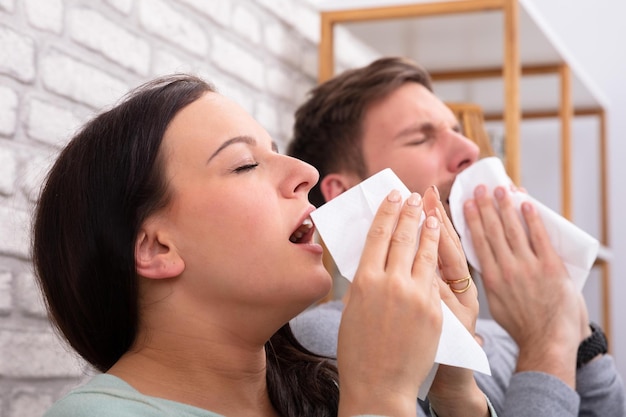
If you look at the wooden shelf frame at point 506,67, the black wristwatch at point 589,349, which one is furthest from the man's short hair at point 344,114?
the black wristwatch at point 589,349

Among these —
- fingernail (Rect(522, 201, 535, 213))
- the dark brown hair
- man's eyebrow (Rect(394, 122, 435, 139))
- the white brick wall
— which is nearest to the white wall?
the white brick wall

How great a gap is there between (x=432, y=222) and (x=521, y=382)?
53 cm

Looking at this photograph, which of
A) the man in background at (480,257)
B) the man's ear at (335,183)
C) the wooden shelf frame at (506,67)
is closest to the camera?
the man in background at (480,257)

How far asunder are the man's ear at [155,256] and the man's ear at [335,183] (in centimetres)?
70

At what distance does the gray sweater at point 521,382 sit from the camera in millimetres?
1272

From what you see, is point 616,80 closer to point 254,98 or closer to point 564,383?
point 254,98

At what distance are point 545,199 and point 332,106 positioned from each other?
5.12 feet

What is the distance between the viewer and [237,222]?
898 millimetres

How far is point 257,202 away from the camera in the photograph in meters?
0.91

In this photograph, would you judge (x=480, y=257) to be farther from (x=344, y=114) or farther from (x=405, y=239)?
(x=405, y=239)

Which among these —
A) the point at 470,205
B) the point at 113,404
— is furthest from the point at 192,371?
the point at 470,205

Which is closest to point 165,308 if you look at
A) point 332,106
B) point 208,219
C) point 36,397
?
point 208,219

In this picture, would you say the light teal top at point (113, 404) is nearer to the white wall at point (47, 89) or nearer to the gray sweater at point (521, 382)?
the white wall at point (47, 89)

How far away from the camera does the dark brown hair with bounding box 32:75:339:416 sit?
93 cm
